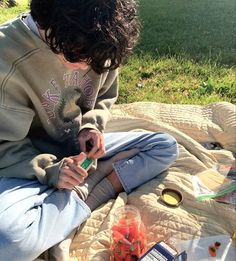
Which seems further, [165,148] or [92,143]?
[165,148]

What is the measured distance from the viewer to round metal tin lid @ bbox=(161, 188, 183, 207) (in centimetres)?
238

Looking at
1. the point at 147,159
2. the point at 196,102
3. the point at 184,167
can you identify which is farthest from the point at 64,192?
the point at 196,102

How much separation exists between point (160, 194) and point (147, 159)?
200 millimetres

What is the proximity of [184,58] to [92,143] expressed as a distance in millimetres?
2258

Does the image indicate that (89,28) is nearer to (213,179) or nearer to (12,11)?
(213,179)

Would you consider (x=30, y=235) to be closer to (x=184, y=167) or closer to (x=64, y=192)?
(x=64, y=192)

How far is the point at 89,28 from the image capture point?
62.7 inches

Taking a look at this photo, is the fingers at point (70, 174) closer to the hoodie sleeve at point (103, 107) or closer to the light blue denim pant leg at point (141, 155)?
the hoodie sleeve at point (103, 107)

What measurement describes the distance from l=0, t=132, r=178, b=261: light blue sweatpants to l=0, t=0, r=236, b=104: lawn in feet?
4.01

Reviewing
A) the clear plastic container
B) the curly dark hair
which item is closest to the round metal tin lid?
the clear plastic container

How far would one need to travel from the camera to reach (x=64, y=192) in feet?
6.95

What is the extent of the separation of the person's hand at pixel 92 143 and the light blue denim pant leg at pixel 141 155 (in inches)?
9.0

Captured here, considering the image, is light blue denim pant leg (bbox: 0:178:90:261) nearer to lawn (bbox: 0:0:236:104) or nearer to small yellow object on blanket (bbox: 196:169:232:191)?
small yellow object on blanket (bbox: 196:169:232:191)

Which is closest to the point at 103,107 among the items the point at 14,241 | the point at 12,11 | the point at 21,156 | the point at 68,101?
the point at 68,101
